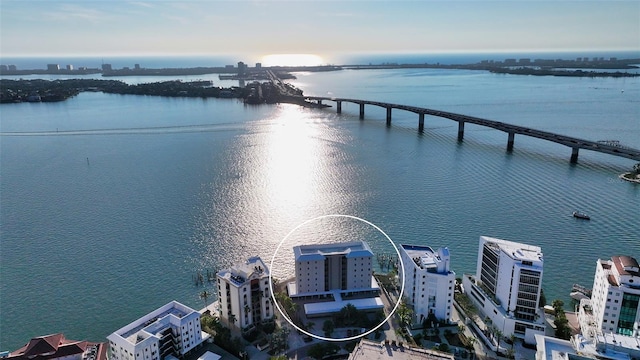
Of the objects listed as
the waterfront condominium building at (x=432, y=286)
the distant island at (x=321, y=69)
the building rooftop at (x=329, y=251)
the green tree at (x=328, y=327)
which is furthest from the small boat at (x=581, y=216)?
the distant island at (x=321, y=69)

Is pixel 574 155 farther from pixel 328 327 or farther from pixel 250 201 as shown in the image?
pixel 328 327

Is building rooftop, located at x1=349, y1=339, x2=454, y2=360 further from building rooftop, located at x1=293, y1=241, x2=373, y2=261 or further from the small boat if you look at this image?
the small boat

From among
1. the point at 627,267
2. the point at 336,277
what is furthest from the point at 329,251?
the point at 627,267

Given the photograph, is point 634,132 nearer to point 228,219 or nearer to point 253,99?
point 228,219

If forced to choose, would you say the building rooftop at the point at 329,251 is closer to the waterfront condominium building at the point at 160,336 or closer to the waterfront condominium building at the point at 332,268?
the waterfront condominium building at the point at 332,268

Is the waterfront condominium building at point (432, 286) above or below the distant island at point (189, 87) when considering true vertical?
below

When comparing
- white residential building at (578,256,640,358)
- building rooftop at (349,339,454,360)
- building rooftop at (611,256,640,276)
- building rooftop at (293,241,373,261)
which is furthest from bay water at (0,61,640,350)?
building rooftop at (349,339,454,360)
